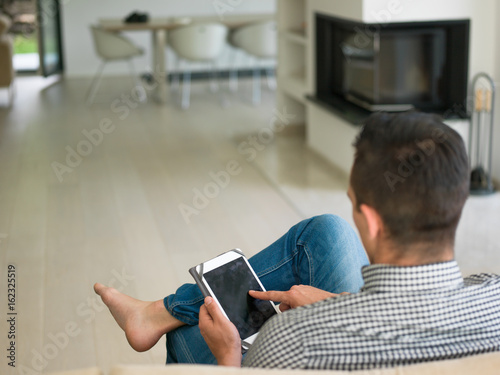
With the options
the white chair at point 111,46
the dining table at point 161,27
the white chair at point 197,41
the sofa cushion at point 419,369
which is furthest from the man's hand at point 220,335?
the white chair at point 111,46

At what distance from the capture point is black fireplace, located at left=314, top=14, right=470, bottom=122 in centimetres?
371

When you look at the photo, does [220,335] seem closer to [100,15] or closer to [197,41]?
[197,41]

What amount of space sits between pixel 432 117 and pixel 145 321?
3.03 ft

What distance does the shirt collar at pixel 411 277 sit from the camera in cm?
101

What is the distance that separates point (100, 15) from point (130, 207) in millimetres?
4810

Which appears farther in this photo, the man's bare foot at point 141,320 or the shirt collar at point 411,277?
the man's bare foot at point 141,320

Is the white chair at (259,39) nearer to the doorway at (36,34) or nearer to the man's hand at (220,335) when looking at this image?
the doorway at (36,34)

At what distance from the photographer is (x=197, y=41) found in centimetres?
623

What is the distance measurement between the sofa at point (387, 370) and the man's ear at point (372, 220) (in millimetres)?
213

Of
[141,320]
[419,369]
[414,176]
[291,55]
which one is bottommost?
[141,320]

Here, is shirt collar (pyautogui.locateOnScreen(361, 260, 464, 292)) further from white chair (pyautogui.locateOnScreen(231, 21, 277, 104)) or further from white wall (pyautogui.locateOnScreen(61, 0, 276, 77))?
white wall (pyautogui.locateOnScreen(61, 0, 276, 77))

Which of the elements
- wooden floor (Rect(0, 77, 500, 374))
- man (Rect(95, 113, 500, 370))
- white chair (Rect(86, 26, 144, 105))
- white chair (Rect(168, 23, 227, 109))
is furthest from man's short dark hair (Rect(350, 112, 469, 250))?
white chair (Rect(86, 26, 144, 105))

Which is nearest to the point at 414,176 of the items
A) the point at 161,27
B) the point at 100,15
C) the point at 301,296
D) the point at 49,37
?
the point at 301,296

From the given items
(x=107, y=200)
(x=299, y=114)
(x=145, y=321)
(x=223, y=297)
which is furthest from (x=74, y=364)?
(x=299, y=114)
